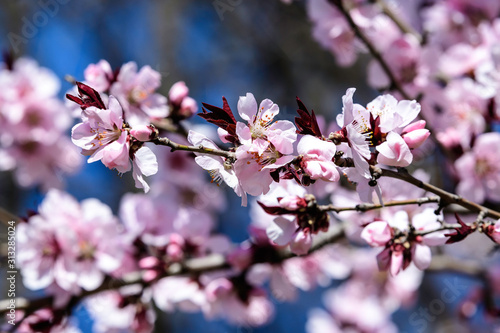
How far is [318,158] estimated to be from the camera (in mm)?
977

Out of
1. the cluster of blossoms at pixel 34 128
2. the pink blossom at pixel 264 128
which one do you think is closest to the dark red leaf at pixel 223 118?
Result: the pink blossom at pixel 264 128

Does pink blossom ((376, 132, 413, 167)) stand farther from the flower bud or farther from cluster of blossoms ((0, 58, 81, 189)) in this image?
cluster of blossoms ((0, 58, 81, 189))

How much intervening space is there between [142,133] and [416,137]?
1.83 ft

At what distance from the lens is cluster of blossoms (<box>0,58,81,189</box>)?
2.41 m

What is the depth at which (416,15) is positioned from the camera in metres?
2.77

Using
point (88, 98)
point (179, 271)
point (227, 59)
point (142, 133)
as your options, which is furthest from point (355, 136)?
point (227, 59)

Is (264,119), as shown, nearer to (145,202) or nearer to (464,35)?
(145,202)

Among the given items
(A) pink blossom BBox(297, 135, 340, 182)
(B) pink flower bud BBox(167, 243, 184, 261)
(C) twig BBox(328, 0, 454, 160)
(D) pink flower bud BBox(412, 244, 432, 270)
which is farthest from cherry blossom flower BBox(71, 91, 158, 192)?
(C) twig BBox(328, 0, 454, 160)

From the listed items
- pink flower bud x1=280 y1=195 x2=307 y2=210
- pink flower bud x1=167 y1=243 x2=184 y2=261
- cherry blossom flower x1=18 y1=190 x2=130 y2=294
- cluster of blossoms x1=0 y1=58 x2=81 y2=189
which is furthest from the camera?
cluster of blossoms x1=0 y1=58 x2=81 y2=189

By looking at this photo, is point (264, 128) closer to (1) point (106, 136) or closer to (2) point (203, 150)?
(2) point (203, 150)

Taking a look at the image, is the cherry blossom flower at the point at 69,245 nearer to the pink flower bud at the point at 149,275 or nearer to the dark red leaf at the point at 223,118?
the pink flower bud at the point at 149,275

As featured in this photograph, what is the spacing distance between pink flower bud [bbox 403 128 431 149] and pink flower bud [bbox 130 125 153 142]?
0.53 meters

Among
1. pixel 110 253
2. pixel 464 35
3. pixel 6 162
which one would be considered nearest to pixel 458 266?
pixel 464 35

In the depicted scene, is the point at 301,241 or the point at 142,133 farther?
the point at 301,241
